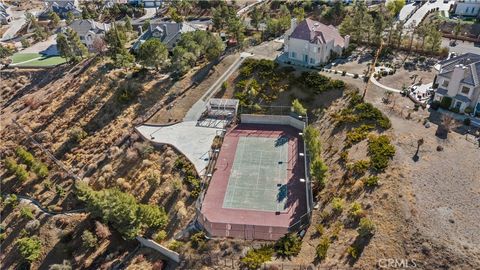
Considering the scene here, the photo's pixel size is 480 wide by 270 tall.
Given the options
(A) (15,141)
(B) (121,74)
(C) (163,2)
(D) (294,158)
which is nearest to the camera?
(D) (294,158)

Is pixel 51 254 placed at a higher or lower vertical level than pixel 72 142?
lower

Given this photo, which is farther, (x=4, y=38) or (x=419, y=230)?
(x=4, y=38)

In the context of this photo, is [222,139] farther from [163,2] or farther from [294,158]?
[163,2]

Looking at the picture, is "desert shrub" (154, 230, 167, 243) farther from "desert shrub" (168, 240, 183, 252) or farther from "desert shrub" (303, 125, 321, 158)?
"desert shrub" (303, 125, 321, 158)

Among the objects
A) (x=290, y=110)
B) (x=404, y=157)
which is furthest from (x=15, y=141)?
(x=404, y=157)

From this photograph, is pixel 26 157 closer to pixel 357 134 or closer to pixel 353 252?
pixel 353 252
